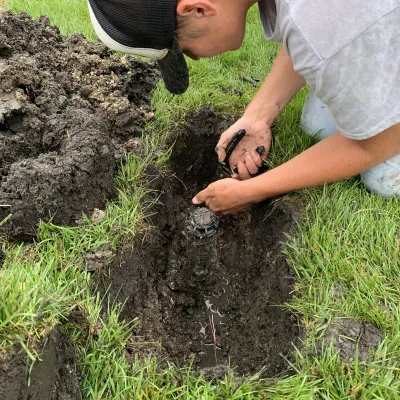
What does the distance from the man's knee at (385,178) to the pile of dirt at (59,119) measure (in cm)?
132

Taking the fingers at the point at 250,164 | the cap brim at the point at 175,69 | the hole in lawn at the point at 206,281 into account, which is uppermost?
the cap brim at the point at 175,69

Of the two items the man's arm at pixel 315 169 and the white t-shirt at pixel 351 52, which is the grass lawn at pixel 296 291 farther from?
the white t-shirt at pixel 351 52

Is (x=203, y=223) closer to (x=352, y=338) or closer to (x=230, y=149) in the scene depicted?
(x=230, y=149)

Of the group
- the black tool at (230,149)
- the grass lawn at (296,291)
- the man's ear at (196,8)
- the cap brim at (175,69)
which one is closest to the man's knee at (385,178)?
the grass lawn at (296,291)

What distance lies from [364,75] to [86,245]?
137cm

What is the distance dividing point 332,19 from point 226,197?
1.06 m

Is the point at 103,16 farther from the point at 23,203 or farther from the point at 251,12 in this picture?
the point at 251,12

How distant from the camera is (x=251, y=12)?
3.92 metres

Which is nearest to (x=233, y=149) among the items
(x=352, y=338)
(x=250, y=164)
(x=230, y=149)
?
(x=230, y=149)

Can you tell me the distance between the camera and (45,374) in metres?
1.46

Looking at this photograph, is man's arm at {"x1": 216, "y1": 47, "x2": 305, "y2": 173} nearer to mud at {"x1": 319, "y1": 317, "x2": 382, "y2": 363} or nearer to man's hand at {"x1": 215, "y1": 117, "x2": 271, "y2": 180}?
man's hand at {"x1": 215, "y1": 117, "x2": 271, "y2": 180}

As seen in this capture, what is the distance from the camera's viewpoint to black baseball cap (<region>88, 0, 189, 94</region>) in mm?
1533

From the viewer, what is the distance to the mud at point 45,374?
1.33 meters

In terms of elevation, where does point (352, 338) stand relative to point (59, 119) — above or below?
below
